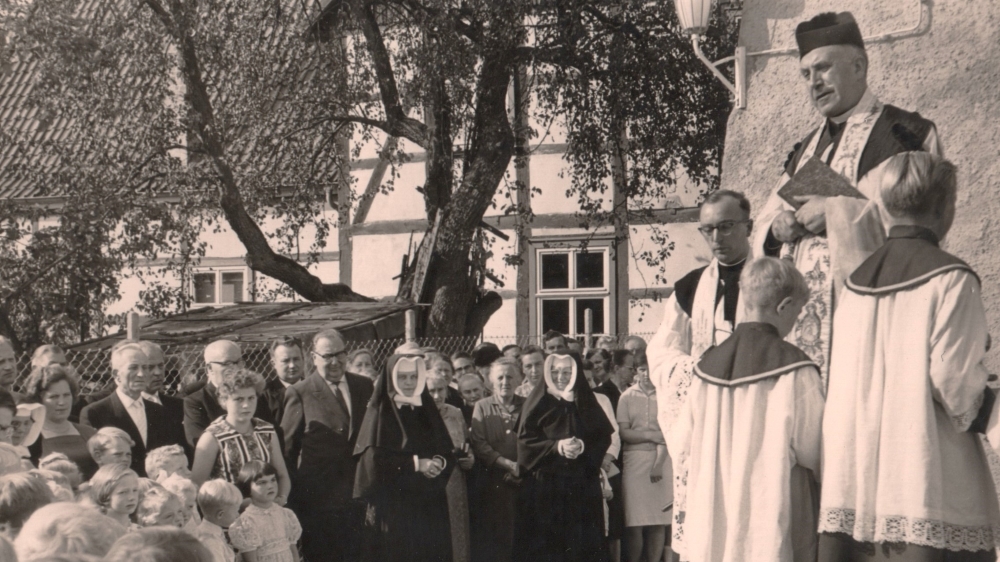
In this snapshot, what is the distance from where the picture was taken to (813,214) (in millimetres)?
4227

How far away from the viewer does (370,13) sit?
42.7 ft

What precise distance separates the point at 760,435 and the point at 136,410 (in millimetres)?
4060

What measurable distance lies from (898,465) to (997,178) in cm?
261

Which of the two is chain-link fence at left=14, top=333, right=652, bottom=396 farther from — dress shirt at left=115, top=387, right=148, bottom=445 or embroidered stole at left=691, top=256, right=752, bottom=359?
embroidered stole at left=691, top=256, right=752, bottom=359

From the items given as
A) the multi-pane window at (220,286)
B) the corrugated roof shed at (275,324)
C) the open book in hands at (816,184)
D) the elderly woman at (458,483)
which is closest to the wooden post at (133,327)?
the elderly woman at (458,483)

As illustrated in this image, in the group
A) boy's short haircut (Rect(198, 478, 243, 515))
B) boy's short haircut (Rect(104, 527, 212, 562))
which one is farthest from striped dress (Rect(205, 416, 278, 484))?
boy's short haircut (Rect(104, 527, 212, 562))

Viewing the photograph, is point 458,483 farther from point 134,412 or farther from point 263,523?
point 134,412

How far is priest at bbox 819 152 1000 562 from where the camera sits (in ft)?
11.2

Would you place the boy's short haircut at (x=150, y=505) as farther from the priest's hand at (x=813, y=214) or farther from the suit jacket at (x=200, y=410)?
the priest's hand at (x=813, y=214)

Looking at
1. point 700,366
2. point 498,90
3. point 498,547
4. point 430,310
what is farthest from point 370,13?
point 700,366

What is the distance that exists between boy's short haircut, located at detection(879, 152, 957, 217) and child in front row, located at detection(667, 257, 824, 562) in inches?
14.6

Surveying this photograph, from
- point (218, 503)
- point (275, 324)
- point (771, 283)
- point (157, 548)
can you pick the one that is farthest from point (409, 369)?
point (157, 548)

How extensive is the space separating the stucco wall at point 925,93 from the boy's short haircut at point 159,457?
10.2 ft

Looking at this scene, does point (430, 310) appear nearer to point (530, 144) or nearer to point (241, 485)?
point (530, 144)
